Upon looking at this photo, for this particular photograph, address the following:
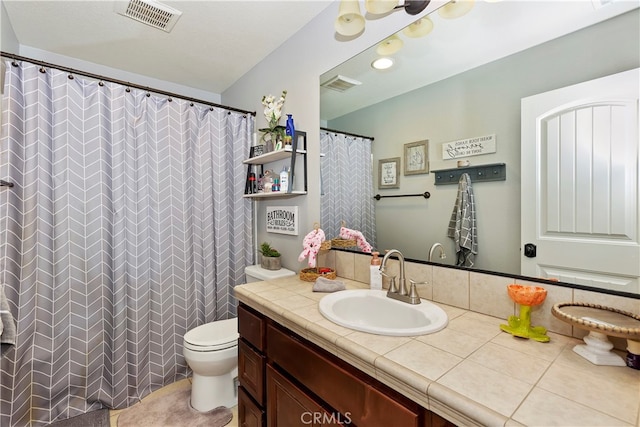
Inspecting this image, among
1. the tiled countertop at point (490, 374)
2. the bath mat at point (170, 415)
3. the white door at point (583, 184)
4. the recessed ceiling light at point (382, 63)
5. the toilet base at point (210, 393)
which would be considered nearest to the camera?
the tiled countertop at point (490, 374)

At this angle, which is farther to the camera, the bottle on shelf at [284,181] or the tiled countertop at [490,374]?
the bottle on shelf at [284,181]

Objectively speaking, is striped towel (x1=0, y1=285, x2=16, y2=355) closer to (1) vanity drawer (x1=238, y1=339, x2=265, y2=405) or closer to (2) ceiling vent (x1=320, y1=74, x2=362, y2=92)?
(1) vanity drawer (x1=238, y1=339, x2=265, y2=405)

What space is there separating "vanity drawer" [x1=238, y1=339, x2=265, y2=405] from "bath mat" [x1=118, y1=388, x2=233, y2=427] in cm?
50

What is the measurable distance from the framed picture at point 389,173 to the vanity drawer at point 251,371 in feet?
3.33

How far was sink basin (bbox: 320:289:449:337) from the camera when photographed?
0.99 meters

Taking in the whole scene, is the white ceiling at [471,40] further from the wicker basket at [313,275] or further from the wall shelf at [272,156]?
the wicker basket at [313,275]

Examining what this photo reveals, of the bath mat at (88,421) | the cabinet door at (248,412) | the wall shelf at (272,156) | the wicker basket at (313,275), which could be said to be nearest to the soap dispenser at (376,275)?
the wicker basket at (313,275)

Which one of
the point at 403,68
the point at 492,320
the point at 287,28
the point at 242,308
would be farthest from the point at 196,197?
the point at 492,320

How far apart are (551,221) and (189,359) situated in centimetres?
192

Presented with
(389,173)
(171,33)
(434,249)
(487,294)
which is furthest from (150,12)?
(487,294)

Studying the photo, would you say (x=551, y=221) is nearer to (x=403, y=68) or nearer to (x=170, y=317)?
(x=403, y=68)

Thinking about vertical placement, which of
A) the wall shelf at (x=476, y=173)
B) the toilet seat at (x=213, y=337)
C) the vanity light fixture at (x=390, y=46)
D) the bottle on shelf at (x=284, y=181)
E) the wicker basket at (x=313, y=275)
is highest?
the vanity light fixture at (x=390, y=46)

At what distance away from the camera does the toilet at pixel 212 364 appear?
168 centimetres

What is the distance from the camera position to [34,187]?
1.62 meters
